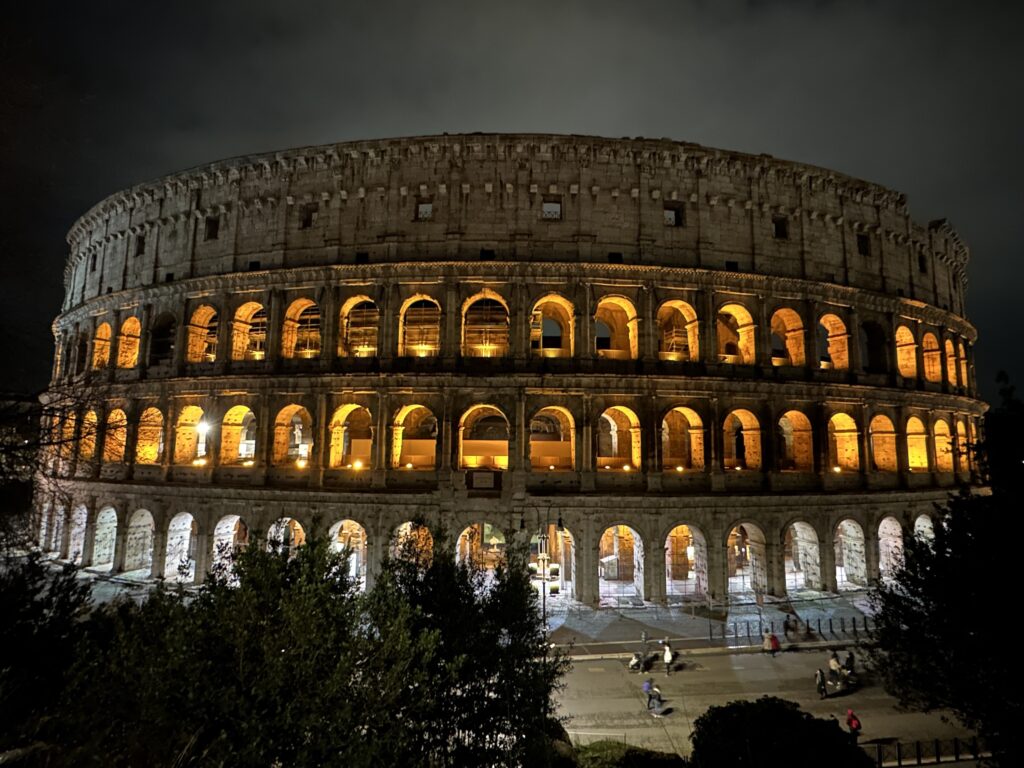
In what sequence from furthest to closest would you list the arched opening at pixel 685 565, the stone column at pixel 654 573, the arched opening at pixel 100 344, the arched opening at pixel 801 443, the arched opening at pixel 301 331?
the arched opening at pixel 100 344, the arched opening at pixel 301 331, the arched opening at pixel 801 443, the arched opening at pixel 685 565, the stone column at pixel 654 573

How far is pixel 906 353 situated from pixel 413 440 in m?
27.3

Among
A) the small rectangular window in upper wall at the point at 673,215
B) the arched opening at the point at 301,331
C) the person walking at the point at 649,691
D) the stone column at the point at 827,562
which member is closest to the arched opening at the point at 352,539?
the arched opening at the point at 301,331

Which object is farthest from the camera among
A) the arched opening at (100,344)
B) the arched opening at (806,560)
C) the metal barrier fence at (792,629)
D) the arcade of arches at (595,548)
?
the arched opening at (100,344)

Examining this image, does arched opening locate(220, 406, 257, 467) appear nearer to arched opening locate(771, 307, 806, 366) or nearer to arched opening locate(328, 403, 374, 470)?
arched opening locate(328, 403, 374, 470)

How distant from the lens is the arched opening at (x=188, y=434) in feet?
87.8

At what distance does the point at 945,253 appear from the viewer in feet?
106

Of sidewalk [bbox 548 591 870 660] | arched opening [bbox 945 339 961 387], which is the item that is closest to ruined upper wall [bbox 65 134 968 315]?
arched opening [bbox 945 339 961 387]

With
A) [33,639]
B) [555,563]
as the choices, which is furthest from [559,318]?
[33,639]

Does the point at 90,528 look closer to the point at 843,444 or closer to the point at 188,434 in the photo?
the point at 188,434

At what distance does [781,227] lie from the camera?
27.2 m

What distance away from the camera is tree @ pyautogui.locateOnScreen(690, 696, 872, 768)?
8383 mm

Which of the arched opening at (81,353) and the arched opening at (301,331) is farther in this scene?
the arched opening at (81,353)

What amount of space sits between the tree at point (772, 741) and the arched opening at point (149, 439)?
2774cm

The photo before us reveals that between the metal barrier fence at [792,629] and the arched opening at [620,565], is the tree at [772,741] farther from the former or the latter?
the arched opening at [620,565]
